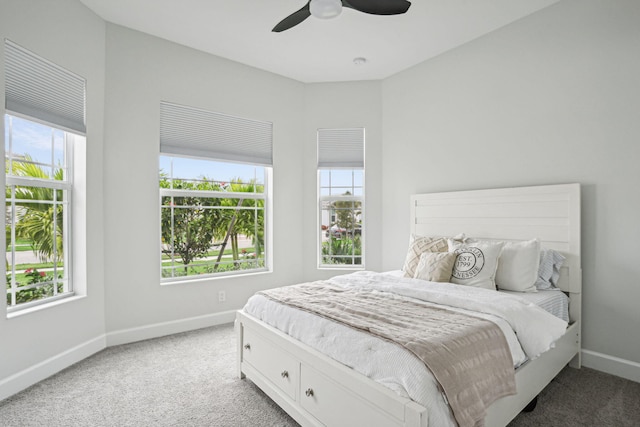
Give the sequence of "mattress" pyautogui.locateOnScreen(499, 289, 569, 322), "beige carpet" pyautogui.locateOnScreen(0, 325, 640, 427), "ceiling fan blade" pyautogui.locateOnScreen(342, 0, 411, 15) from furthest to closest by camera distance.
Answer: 1. "mattress" pyautogui.locateOnScreen(499, 289, 569, 322)
2. "ceiling fan blade" pyautogui.locateOnScreen(342, 0, 411, 15)
3. "beige carpet" pyautogui.locateOnScreen(0, 325, 640, 427)

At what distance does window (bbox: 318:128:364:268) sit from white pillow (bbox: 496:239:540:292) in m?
1.84

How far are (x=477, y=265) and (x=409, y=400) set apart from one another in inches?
59.7

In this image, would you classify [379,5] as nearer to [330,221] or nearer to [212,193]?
[212,193]

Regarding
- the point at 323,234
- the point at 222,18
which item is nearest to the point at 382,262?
the point at 323,234

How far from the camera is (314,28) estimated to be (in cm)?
312

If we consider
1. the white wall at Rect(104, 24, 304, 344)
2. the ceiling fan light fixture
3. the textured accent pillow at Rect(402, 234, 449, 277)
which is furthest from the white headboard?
the white wall at Rect(104, 24, 304, 344)

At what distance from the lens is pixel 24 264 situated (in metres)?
2.50

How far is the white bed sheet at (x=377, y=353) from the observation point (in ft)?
4.35

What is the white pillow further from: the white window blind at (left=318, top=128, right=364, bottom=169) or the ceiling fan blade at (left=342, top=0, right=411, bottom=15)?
the white window blind at (left=318, top=128, right=364, bottom=169)

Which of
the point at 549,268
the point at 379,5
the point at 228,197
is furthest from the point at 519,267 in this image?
the point at 228,197

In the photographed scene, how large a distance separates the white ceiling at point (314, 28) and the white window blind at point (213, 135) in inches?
25.7

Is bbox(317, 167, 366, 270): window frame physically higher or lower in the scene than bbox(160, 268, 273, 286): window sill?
higher

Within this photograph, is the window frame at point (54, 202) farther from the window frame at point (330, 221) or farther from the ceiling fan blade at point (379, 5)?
the window frame at point (330, 221)

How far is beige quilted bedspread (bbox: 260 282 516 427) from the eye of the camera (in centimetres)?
139
